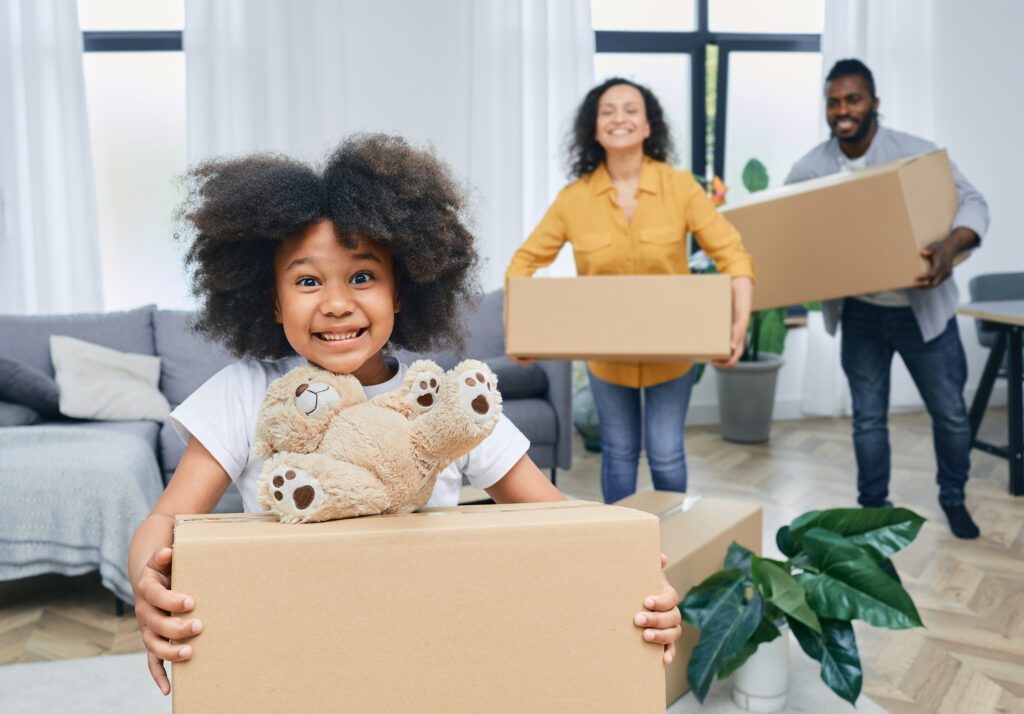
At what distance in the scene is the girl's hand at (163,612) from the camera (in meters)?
0.70

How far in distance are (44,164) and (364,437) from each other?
377 cm

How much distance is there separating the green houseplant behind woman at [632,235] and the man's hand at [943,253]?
52 cm

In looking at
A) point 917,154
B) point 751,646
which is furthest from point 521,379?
point 751,646

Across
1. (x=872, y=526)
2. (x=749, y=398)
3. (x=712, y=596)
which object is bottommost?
(x=749, y=398)

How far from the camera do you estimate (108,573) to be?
2.41 m

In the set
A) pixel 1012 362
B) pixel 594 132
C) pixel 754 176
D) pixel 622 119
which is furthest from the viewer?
→ pixel 754 176

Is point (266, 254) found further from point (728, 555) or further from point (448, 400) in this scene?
point (728, 555)

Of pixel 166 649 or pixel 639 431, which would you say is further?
pixel 639 431

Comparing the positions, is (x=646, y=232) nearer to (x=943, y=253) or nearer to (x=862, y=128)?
(x=943, y=253)

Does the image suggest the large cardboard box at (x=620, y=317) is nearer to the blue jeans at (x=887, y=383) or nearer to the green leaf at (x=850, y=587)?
the green leaf at (x=850, y=587)

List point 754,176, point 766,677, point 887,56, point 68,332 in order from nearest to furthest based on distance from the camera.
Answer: point 766,677 → point 68,332 → point 754,176 → point 887,56

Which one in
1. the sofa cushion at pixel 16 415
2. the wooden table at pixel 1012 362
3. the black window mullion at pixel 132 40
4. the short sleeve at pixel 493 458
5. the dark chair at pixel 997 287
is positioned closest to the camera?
the short sleeve at pixel 493 458

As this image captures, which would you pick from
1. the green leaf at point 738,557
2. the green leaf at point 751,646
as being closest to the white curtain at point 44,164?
the green leaf at point 738,557

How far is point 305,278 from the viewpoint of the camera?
39.6 inches
